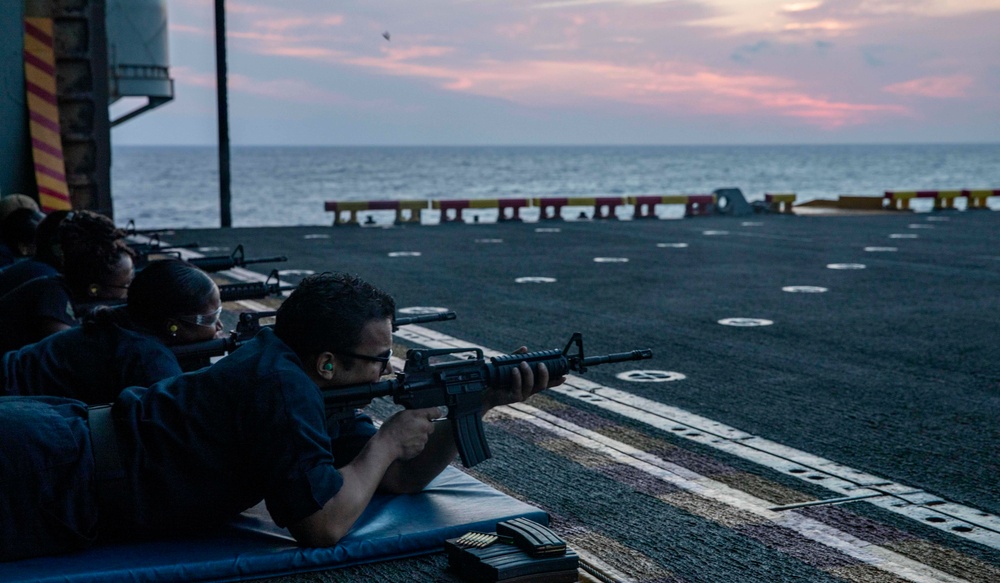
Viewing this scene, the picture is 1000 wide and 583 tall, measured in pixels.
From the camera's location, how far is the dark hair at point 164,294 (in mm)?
4645

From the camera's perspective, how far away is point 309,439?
3766mm

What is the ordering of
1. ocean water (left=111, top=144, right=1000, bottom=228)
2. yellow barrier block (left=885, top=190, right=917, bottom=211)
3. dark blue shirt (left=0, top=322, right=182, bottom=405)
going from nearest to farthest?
dark blue shirt (left=0, top=322, right=182, bottom=405) → yellow barrier block (left=885, top=190, right=917, bottom=211) → ocean water (left=111, top=144, right=1000, bottom=228)

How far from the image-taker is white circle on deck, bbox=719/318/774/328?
1077 centimetres

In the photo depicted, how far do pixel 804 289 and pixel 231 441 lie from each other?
35.0 ft

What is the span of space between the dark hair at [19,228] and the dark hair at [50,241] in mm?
1659

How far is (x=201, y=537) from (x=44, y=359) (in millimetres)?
1161

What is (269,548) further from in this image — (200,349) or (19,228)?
(19,228)

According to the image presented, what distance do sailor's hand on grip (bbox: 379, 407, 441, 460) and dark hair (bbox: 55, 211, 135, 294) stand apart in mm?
2311

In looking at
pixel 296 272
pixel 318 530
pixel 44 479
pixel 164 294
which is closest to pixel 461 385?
pixel 318 530

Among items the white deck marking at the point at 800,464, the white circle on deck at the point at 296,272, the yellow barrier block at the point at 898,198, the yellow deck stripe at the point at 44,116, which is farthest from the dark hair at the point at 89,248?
the yellow barrier block at the point at 898,198

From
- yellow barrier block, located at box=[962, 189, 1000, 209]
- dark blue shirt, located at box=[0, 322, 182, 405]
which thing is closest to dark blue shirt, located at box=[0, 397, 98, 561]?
dark blue shirt, located at box=[0, 322, 182, 405]

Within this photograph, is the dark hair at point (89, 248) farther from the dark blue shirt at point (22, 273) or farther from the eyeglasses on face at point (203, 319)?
the eyeglasses on face at point (203, 319)

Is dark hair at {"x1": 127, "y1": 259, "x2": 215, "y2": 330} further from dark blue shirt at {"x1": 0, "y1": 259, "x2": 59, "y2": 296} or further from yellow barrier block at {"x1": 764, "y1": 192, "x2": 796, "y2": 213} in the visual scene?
yellow barrier block at {"x1": 764, "y1": 192, "x2": 796, "y2": 213}

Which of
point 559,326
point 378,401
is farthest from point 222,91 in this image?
point 378,401
